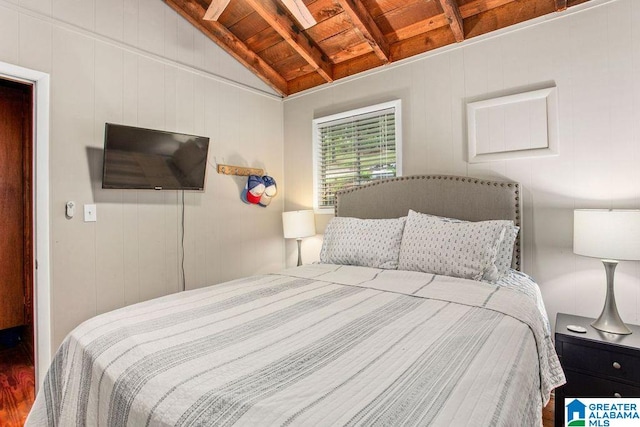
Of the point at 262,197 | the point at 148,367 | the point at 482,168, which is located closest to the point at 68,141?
the point at 262,197

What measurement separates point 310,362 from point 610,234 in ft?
5.80

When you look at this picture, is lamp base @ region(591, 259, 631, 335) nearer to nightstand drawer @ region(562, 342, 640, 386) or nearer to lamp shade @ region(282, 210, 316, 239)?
nightstand drawer @ region(562, 342, 640, 386)

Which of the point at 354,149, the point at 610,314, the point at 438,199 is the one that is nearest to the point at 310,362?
the point at 610,314

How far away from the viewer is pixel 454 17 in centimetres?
242

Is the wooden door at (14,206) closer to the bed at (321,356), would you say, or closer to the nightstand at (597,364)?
the bed at (321,356)

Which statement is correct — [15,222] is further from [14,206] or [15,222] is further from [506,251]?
[506,251]

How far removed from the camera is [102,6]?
2.45 meters

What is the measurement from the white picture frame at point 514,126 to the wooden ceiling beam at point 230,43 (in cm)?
213

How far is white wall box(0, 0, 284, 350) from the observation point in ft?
7.22

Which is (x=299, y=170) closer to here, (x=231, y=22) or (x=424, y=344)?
(x=231, y=22)

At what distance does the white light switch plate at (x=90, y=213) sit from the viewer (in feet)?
7.62

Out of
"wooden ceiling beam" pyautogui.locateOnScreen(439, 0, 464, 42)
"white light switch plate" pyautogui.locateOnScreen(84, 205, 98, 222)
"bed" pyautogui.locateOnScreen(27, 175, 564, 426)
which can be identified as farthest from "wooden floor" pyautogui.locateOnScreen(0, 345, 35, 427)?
"wooden ceiling beam" pyautogui.locateOnScreen(439, 0, 464, 42)

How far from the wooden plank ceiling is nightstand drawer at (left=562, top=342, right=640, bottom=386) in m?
2.18

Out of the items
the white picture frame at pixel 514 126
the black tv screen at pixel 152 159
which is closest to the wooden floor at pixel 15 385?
the black tv screen at pixel 152 159
